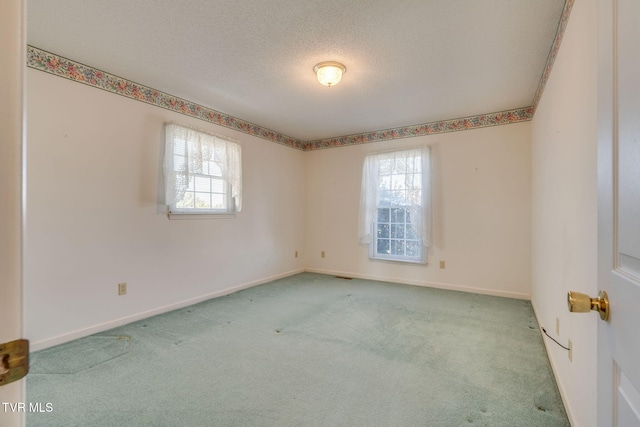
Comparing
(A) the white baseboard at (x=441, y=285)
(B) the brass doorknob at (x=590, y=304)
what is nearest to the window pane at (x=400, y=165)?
(A) the white baseboard at (x=441, y=285)

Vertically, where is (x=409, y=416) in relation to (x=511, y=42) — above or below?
below

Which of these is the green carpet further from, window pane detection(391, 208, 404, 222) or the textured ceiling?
the textured ceiling

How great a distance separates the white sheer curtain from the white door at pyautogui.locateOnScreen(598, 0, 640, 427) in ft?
11.7

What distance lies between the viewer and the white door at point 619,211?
21.5 inches

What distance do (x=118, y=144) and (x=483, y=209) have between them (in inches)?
170

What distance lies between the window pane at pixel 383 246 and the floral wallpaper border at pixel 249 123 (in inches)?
63.9

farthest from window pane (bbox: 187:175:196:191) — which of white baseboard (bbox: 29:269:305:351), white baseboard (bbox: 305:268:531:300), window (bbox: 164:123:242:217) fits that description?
white baseboard (bbox: 305:268:531:300)

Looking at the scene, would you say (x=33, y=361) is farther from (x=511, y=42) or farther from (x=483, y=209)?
(x=483, y=209)

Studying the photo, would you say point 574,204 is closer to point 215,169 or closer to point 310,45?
point 310,45

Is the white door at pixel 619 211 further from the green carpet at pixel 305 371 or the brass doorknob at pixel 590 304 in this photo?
the green carpet at pixel 305 371

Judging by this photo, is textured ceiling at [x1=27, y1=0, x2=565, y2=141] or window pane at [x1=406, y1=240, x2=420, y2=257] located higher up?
textured ceiling at [x1=27, y1=0, x2=565, y2=141]

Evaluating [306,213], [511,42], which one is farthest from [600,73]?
[306,213]

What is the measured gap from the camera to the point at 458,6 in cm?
185

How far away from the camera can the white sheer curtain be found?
4.21 metres
